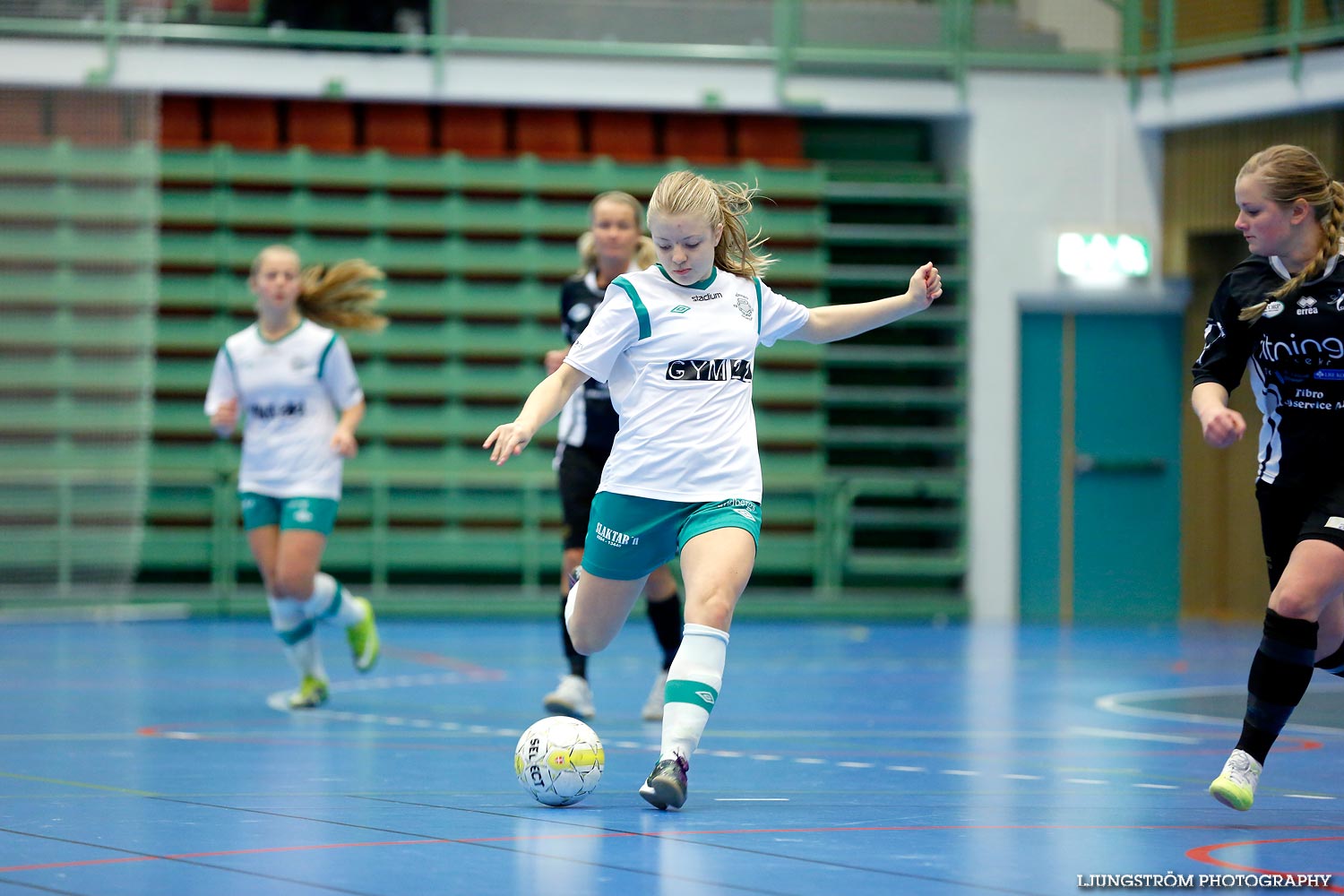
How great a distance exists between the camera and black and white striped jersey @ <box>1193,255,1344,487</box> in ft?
15.5

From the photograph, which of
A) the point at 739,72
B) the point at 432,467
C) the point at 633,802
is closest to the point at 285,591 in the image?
the point at 633,802

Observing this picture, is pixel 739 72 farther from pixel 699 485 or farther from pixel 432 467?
pixel 699 485

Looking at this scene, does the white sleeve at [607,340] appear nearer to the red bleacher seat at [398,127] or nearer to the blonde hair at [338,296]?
the blonde hair at [338,296]

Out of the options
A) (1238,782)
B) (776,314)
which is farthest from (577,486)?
(1238,782)

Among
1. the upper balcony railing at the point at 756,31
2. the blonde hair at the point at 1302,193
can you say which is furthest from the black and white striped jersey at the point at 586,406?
the upper balcony railing at the point at 756,31

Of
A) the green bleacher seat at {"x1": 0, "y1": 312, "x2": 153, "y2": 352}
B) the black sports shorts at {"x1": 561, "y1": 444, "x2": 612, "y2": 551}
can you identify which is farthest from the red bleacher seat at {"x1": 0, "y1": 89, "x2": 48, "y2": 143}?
the black sports shorts at {"x1": 561, "y1": 444, "x2": 612, "y2": 551}

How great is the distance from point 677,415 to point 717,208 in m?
0.63

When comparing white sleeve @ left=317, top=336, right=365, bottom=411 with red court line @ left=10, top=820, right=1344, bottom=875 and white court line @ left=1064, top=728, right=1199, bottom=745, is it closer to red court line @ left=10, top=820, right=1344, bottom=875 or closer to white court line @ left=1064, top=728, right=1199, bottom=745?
white court line @ left=1064, top=728, right=1199, bottom=745

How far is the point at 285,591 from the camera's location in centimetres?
781

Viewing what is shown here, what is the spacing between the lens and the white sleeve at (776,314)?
5.34 m

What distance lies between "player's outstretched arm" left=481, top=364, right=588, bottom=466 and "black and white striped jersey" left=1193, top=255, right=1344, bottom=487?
182 centimetres

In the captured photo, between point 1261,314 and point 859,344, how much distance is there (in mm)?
10357

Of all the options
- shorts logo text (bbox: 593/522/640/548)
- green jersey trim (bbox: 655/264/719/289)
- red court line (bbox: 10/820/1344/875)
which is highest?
green jersey trim (bbox: 655/264/719/289)

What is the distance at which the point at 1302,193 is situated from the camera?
4809 mm
